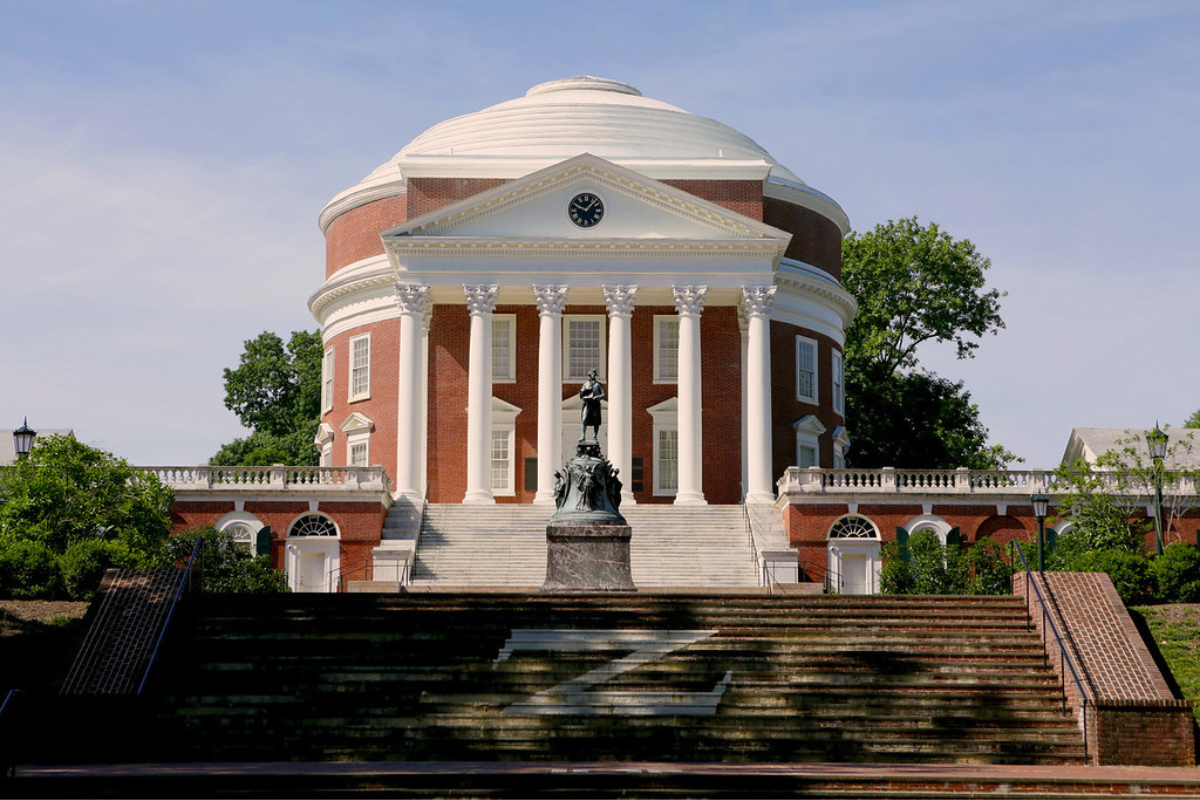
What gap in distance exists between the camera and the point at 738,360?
5381cm

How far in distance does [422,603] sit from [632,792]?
977cm

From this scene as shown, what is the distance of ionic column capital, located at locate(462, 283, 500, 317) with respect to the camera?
165ft

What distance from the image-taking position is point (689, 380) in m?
50.5

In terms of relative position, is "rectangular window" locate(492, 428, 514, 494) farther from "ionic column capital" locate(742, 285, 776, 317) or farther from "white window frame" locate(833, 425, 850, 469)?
"white window frame" locate(833, 425, 850, 469)

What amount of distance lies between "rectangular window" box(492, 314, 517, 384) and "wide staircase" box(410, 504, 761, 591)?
24.5 ft

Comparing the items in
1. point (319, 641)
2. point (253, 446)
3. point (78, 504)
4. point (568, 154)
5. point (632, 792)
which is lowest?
point (632, 792)

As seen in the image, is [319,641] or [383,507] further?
[383,507]

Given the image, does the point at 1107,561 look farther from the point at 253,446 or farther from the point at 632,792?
the point at 253,446


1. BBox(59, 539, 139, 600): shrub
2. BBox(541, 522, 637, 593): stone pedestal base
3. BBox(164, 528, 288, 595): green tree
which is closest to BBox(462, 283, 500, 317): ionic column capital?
BBox(164, 528, 288, 595): green tree

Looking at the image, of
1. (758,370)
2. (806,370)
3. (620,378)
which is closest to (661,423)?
(620,378)

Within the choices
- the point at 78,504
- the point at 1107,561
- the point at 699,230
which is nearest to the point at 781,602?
the point at 1107,561

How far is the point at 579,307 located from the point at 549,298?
13.5 feet

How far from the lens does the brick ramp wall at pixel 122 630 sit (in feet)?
83.4

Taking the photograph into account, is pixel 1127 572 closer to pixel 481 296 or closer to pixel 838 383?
pixel 481 296
